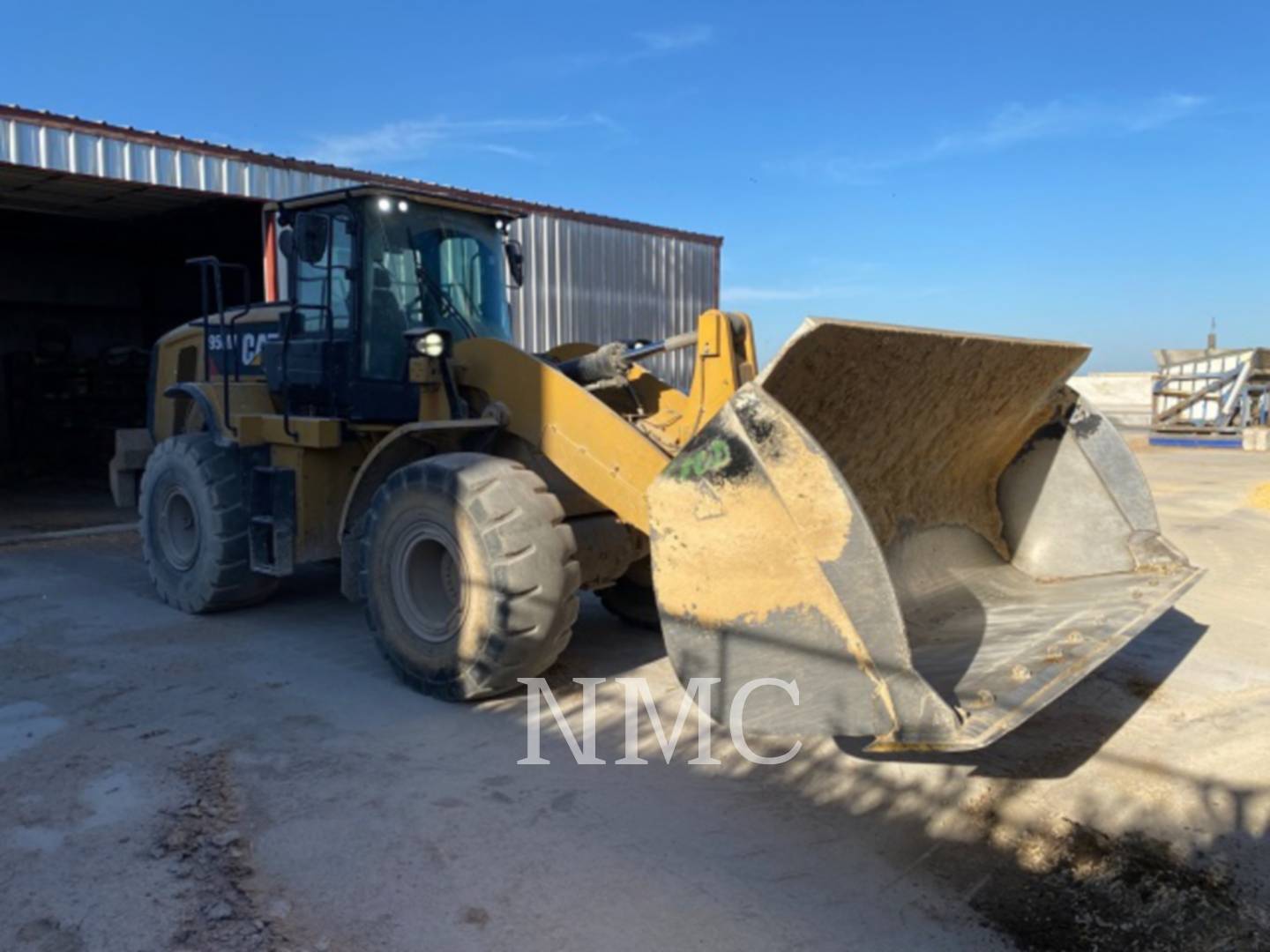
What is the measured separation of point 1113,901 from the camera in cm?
Result: 307

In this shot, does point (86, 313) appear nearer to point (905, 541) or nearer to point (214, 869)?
point (214, 869)

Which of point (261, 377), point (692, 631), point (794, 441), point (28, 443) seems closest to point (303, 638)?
point (261, 377)

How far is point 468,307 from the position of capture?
19.9 feet

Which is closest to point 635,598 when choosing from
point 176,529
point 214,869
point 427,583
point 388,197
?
point 427,583

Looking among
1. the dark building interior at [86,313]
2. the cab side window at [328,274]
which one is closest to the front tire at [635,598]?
the cab side window at [328,274]

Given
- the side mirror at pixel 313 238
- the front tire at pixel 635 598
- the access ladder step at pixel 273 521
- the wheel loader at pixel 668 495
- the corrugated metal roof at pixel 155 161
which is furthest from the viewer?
the corrugated metal roof at pixel 155 161

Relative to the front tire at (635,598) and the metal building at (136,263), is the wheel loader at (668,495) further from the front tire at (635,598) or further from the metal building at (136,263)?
the metal building at (136,263)

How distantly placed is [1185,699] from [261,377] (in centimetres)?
587

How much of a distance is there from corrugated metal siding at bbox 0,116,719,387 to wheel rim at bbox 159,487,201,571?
4.63 metres

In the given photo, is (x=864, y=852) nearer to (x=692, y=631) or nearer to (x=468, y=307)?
(x=692, y=631)

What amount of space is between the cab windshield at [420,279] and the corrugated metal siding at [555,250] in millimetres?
5723

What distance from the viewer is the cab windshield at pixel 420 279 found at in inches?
225

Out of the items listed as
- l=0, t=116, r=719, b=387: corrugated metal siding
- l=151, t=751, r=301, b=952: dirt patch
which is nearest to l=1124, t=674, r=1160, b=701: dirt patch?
l=151, t=751, r=301, b=952: dirt patch

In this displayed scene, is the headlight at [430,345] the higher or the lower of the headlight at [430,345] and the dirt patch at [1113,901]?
the higher
